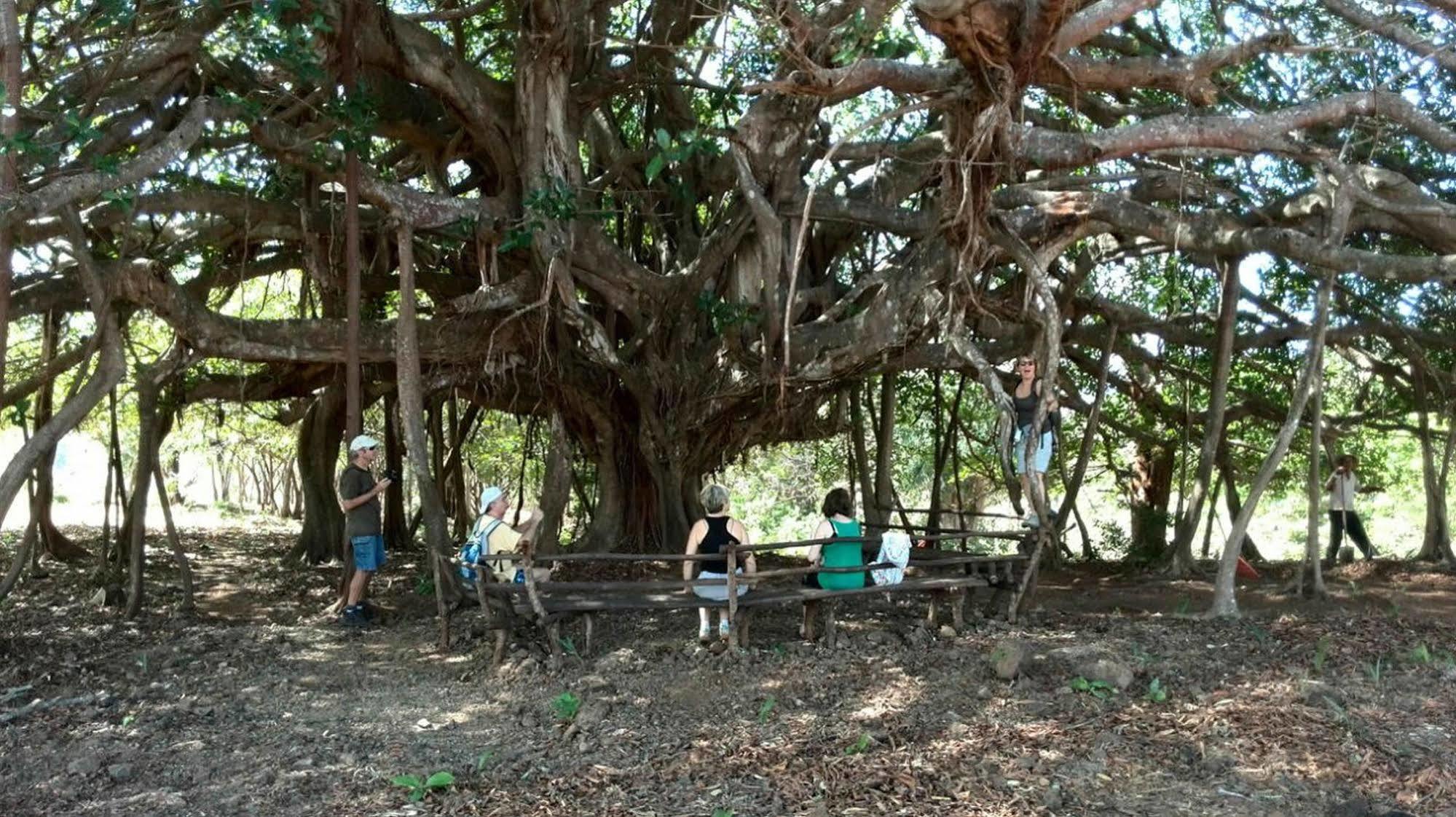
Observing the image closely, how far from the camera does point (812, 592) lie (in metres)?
6.40

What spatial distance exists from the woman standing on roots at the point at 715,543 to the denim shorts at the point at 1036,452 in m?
1.75

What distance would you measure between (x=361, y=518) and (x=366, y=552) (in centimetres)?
23

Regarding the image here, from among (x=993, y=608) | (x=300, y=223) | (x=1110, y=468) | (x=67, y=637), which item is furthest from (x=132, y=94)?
(x=1110, y=468)

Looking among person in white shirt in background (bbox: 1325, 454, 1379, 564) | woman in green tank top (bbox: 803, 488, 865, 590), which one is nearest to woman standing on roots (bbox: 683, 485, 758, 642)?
woman in green tank top (bbox: 803, 488, 865, 590)

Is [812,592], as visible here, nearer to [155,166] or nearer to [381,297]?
[155,166]

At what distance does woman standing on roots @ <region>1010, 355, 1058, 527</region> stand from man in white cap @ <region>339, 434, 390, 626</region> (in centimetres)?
395

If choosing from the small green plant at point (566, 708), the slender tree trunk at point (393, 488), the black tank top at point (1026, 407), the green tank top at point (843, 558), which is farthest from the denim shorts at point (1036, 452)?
the slender tree trunk at point (393, 488)

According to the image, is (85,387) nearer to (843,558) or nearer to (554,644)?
(554,644)

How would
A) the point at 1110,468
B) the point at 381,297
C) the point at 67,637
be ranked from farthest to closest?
the point at 1110,468, the point at 381,297, the point at 67,637

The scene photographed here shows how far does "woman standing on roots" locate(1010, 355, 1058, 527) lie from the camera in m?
7.00

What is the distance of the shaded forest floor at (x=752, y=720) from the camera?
444 cm

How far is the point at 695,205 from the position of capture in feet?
31.4

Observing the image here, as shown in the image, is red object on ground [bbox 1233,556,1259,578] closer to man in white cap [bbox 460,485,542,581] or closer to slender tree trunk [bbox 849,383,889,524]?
slender tree trunk [bbox 849,383,889,524]

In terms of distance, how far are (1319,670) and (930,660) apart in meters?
1.92
